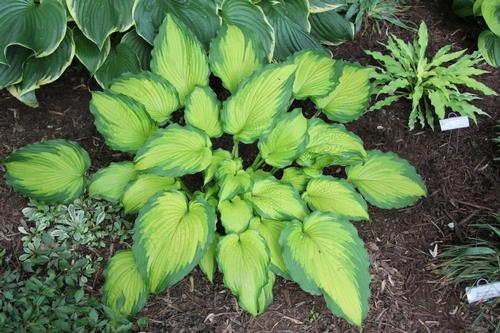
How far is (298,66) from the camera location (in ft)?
7.68

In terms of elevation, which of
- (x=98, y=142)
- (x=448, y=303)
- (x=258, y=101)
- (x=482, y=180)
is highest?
(x=258, y=101)

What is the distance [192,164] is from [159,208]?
0.22 m

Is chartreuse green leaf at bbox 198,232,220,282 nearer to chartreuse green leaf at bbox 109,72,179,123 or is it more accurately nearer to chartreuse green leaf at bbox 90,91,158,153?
chartreuse green leaf at bbox 90,91,158,153

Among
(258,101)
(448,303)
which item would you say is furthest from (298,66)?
(448,303)

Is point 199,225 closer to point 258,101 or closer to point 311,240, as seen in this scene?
point 311,240

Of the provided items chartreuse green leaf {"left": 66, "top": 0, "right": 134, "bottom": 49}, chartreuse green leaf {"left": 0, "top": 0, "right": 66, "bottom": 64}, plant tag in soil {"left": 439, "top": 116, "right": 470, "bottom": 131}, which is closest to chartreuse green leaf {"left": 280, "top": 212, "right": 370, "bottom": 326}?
plant tag in soil {"left": 439, "top": 116, "right": 470, "bottom": 131}

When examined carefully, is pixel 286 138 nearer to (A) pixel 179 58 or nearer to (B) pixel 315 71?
(B) pixel 315 71

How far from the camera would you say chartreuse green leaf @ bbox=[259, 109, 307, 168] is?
2150 millimetres

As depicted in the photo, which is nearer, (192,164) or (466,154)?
(192,164)

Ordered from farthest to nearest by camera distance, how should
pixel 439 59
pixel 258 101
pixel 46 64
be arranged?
pixel 439 59
pixel 46 64
pixel 258 101

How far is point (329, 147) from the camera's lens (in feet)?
7.34

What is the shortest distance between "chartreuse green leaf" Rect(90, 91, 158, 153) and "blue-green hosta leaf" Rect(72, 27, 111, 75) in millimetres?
326

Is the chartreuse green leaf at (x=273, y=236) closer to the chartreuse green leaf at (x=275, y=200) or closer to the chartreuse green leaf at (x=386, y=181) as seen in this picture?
the chartreuse green leaf at (x=275, y=200)

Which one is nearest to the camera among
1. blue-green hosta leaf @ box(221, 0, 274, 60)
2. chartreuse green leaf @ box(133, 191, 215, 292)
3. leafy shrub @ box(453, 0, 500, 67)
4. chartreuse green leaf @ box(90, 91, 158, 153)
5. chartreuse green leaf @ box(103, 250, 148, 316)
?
chartreuse green leaf @ box(133, 191, 215, 292)
